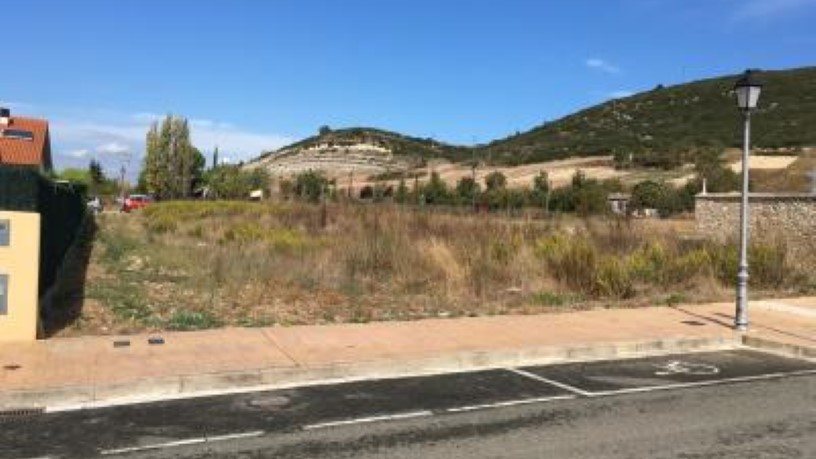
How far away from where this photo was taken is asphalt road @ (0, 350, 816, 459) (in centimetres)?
734

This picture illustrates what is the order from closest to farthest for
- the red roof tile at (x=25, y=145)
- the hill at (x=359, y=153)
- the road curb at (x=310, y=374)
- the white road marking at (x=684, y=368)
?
the road curb at (x=310, y=374) → the white road marking at (x=684, y=368) → the red roof tile at (x=25, y=145) → the hill at (x=359, y=153)

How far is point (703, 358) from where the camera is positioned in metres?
12.1

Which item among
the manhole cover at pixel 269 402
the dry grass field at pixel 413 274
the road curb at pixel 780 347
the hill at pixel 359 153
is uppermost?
the hill at pixel 359 153

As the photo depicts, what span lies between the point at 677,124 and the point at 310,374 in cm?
10475

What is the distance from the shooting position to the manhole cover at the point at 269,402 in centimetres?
887

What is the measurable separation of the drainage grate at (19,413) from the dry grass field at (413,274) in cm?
354

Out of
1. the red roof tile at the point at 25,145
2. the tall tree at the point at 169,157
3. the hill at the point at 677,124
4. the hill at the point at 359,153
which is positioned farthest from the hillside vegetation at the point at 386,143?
the red roof tile at the point at 25,145

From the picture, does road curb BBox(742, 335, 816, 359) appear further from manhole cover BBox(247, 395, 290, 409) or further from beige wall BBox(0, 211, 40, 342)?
beige wall BBox(0, 211, 40, 342)

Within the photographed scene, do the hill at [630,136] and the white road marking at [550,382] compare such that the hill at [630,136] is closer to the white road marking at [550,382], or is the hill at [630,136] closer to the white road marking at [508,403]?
the white road marking at [550,382]

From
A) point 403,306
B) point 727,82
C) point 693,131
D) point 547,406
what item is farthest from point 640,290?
point 727,82

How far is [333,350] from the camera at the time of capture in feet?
36.6

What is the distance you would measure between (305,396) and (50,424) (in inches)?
91.3

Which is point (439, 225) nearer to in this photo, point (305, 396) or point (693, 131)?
point (305, 396)

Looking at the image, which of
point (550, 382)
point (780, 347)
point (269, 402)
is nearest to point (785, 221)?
point (780, 347)
